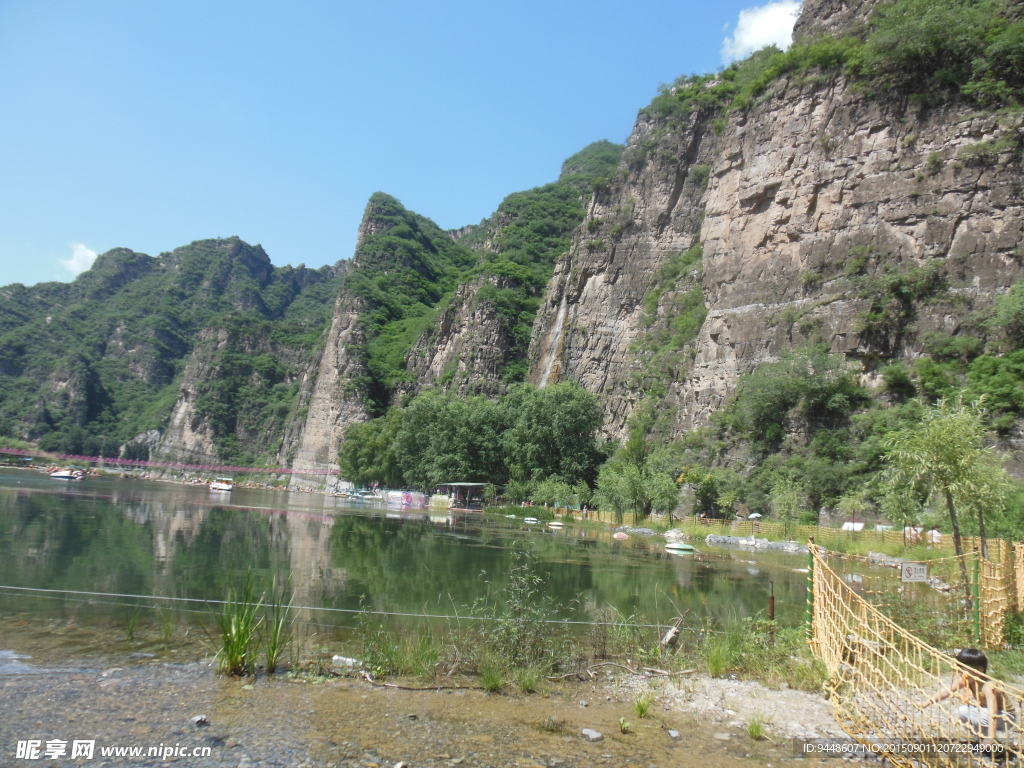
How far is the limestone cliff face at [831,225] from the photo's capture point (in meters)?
35.1

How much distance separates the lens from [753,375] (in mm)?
39969

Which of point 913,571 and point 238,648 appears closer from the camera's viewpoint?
point 238,648

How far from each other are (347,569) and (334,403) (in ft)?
291

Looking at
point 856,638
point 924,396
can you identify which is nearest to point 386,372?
point 924,396

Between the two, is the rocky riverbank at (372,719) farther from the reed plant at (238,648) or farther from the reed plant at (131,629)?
the reed plant at (131,629)

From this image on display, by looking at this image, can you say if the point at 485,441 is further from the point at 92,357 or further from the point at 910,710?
the point at 92,357

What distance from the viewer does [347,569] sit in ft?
59.1

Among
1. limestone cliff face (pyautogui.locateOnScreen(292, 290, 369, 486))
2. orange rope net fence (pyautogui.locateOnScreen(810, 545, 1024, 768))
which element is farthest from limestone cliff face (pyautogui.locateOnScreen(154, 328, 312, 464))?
orange rope net fence (pyautogui.locateOnScreen(810, 545, 1024, 768))

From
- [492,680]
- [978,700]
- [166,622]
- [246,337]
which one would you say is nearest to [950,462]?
[978,700]

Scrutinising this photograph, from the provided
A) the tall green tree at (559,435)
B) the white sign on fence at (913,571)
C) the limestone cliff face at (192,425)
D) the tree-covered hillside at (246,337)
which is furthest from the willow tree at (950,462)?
the limestone cliff face at (192,425)

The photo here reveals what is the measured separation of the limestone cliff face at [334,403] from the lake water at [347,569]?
6907cm

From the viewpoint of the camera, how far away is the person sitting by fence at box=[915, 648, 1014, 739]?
5543 millimetres

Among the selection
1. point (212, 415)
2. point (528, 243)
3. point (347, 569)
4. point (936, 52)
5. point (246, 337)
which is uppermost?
point (528, 243)

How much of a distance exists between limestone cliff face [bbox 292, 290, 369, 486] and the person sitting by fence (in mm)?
97430
